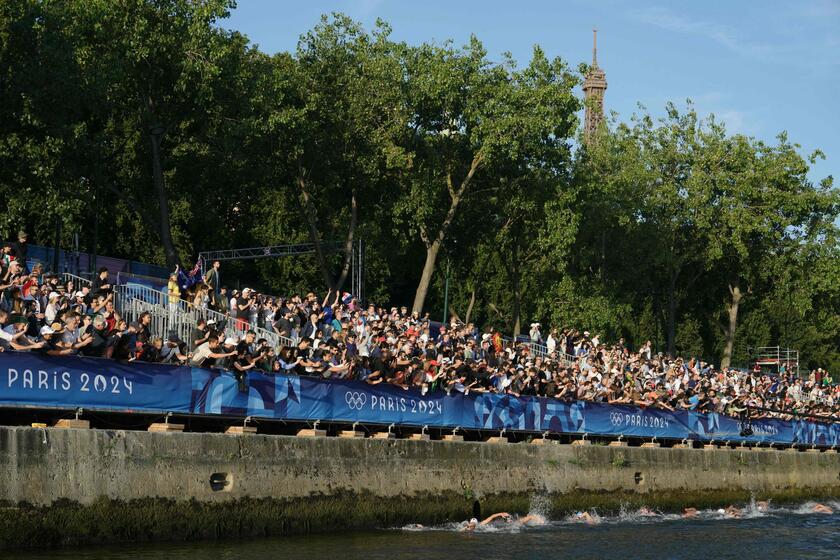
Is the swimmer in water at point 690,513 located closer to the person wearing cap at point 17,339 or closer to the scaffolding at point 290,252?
the scaffolding at point 290,252

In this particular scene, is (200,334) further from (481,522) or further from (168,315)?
(481,522)

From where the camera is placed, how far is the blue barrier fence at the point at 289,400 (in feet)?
61.5

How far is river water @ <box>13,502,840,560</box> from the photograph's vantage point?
19.2m

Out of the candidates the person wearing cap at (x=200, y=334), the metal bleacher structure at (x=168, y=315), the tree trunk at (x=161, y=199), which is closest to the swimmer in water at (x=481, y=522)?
the metal bleacher structure at (x=168, y=315)

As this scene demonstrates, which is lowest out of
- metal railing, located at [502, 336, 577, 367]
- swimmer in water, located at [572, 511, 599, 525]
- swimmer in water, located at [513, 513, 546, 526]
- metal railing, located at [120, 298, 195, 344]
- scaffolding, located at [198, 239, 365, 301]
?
swimmer in water, located at [572, 511, 599, 525]

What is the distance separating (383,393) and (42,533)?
9202mm

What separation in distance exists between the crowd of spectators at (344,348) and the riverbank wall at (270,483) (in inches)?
63.7

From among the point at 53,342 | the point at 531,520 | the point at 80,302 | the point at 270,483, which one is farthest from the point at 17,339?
the point at 531,520

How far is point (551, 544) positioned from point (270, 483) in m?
6.08

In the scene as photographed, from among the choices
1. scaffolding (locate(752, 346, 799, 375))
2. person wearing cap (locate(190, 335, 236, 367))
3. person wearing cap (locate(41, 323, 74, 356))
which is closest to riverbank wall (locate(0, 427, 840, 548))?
person wearing cap (locate(41, 323, 74, 356))

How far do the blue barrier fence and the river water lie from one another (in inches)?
96.6

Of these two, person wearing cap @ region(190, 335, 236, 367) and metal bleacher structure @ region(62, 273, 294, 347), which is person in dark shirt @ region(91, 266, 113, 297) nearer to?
metal bleacher structure @ region(62, 273, 294, 347)

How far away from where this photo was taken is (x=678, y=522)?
3186 centimetres

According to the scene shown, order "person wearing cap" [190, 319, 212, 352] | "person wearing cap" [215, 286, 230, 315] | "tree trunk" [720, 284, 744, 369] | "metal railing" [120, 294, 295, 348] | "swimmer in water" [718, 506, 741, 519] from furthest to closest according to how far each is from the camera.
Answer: "tree trunk" [720, 284, 744, 369], "swimmer in water" [718, 506, 741, 519], "person wearing cap" [215, 286, 230, 315], "metal railing" [120, 294, 295, 348], "person wearing cap" [190, 319, 212, 352]
